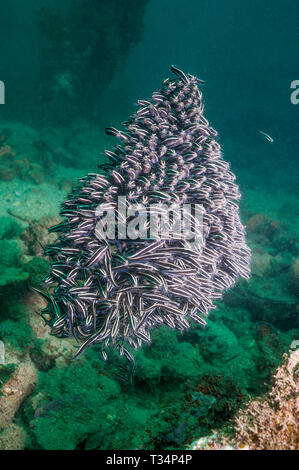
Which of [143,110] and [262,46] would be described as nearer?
[143,110]

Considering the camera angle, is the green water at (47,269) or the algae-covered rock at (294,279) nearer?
the green water at (47,269)

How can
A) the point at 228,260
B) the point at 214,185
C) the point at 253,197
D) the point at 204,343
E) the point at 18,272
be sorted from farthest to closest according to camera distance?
the point at 253,197 < the point at 204,343 < the point at 18,272 < the point at 228,260 < the point at 214,185

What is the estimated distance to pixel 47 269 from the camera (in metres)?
5.12

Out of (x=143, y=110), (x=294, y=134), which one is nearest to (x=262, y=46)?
(x=294, y=134)

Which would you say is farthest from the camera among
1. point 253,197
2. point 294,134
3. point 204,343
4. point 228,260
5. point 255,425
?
point 294,134

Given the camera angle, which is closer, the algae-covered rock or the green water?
the green water

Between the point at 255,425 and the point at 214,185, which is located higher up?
the point at 214,185

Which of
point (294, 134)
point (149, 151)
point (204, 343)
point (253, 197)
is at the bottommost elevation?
point (204, 343)

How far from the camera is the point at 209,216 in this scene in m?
3.84

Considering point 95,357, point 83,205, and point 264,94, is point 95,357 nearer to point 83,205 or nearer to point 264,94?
point 83,205

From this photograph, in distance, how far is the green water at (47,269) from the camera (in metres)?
3.49

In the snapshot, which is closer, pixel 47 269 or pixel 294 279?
pixel 47 269

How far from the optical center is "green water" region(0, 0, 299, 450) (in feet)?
11.4

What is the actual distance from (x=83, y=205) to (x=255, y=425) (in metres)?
3.06
